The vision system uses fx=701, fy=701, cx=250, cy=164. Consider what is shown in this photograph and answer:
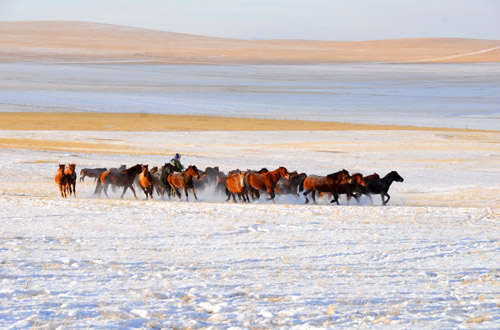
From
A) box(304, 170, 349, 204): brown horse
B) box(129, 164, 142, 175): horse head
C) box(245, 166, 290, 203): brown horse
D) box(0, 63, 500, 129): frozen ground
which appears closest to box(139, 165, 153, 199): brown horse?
box(129, 164, 142, 175): horse head

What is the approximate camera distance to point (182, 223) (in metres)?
14.7

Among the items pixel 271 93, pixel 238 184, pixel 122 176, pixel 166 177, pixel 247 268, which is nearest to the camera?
pixel 247 268

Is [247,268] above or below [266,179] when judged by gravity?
below

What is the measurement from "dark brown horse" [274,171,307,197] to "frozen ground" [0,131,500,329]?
1.28 feet

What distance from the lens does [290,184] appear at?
21.0m

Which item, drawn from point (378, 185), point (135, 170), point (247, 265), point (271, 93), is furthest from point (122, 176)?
point (271, 93)

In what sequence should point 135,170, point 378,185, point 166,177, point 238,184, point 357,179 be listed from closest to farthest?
point 357,179 → point 238,184 → point 378,185 → point 166,177 → point 135,170

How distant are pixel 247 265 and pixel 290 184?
1029cm

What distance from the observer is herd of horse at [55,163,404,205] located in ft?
65.3

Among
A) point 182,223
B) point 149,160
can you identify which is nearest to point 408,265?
point 182,223

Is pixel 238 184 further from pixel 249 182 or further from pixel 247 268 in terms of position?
pixel 247 268

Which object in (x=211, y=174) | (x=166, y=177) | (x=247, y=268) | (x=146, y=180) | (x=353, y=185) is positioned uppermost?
(x=211, y=174)

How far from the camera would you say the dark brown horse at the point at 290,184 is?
68.9ft

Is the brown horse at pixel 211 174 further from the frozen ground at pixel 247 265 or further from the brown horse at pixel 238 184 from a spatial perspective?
the frozen ground at pixel 247 265
